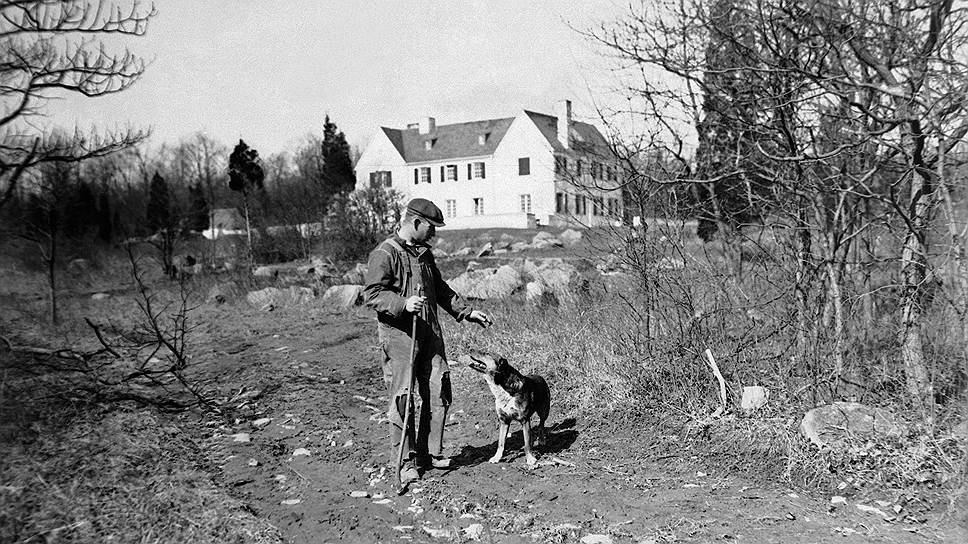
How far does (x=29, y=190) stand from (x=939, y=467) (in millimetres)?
16081

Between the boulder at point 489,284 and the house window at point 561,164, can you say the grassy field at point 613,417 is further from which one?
the boulder at point 489,284

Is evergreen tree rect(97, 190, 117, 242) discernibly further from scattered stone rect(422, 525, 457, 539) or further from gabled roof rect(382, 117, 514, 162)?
gabled roof rect(382, 117, 514, 162)

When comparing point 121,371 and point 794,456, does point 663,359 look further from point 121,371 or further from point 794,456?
point 121,371

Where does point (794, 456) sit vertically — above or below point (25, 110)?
below

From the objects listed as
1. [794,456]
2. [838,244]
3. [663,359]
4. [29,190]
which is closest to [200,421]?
[663,359]

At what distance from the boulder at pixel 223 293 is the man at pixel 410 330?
15.4 m

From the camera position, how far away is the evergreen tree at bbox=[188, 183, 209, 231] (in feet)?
116

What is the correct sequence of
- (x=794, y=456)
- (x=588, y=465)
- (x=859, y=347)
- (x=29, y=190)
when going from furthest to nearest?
(x=29, y=190) < (x=859, y=347) < (x=588, y=465) < (x=794, y=456)

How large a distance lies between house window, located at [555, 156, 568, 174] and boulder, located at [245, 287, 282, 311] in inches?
466

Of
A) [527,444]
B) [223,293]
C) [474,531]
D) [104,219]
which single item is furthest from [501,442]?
[104,219]

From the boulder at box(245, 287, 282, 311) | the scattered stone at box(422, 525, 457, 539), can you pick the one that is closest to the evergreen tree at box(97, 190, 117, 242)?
the boulder at box(245, 287, 282, 311)

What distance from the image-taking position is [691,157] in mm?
9703

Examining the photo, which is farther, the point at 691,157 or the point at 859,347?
the point at 691,157

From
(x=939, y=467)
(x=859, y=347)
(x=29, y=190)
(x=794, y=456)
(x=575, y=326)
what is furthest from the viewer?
(x=29, y=190)
